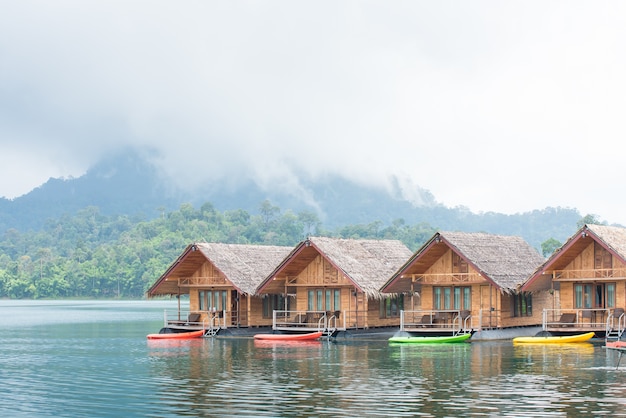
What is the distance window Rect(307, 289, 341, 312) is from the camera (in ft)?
170

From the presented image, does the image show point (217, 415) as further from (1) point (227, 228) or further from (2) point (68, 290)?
(1) point (227, 228)

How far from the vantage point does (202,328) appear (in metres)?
54.3

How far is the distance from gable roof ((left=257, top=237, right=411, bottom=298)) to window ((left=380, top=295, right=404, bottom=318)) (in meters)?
1.46

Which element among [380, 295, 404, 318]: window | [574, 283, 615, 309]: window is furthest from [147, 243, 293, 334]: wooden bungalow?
[574, 283, 615, 309]: window

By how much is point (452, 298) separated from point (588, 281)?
6169 mm

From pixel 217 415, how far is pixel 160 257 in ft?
495

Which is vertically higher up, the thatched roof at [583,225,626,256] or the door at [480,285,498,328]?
the thatched roof at [583,225,626,256]

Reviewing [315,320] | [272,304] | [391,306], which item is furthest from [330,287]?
[272,304]

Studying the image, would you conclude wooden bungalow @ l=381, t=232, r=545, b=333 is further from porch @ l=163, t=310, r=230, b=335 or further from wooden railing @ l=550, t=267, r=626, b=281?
porch @ l=163, t=310, r=230, b=335

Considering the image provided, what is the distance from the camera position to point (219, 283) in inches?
2120

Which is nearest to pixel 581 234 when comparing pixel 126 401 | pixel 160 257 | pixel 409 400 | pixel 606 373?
pixel 606 373

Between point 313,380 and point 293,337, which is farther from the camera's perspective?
point 293,337

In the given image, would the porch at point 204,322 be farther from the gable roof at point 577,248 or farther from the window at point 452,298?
the gable roof at point 577,248

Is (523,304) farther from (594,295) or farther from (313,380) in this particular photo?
(313,380)
